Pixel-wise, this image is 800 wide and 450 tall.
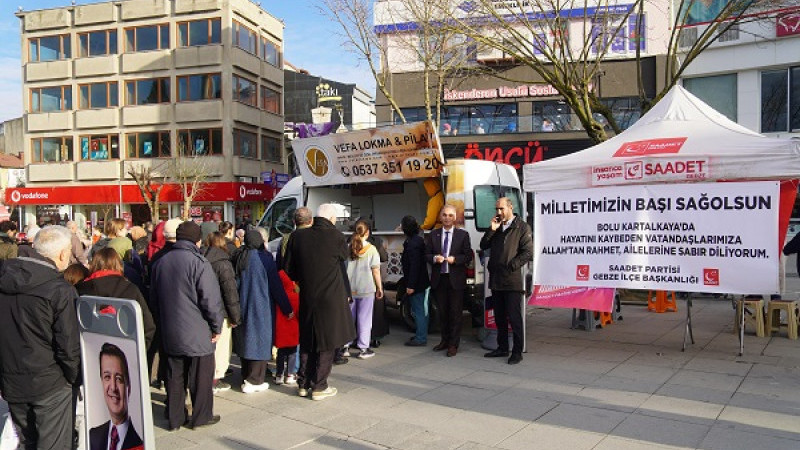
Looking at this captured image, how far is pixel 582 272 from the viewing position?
7.57m

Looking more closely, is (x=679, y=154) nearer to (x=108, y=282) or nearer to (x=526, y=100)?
(x=108, y=282)

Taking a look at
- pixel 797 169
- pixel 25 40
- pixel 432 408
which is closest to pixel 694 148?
pixel 797 169

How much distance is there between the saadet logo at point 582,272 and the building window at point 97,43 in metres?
37.9

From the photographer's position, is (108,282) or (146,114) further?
(146,114)

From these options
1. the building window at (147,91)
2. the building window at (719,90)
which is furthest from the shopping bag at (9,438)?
the building window at (147,91)

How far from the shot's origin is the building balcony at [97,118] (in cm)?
3794

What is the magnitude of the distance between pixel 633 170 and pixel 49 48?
42.2m

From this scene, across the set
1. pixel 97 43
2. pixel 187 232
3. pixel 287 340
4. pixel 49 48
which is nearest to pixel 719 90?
pixel 287 340

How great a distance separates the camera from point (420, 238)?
8.23 m

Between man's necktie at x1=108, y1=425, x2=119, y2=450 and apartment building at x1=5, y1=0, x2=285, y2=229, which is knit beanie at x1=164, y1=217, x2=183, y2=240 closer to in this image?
man's necktie at x1=108, y1=425, x2=119, y2=450

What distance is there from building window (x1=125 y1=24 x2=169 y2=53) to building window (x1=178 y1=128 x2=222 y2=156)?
553 centimetres

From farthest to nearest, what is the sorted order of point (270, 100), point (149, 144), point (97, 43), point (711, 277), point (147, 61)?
point (270, 100) < point (97, 43) < point (149, 144) < point (147, 61) < point (711, 277)

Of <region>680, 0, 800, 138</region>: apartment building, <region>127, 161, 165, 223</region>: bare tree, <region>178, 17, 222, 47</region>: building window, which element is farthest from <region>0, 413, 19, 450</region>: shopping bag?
<region>178, 17, 222, 47</region>: building window

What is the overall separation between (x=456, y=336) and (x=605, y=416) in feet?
8.88
